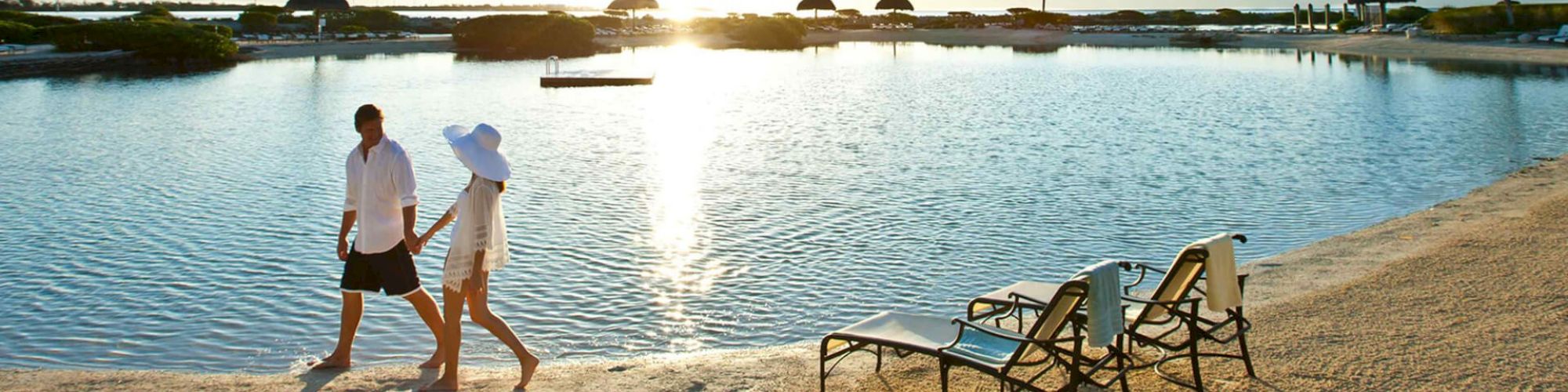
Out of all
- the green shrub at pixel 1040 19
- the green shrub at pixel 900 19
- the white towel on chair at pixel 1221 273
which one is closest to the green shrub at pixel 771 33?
the green shrub at pixel 900 19

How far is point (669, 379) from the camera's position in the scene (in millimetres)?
6633

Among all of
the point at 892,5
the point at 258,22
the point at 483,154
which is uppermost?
the point at 892,5

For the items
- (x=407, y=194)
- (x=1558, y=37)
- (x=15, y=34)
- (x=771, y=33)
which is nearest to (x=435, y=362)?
(x=407, y=194)

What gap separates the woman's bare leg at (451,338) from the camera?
19.9 ft

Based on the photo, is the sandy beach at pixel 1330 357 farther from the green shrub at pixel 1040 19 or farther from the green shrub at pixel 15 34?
the green shrub at pixel 1040 19

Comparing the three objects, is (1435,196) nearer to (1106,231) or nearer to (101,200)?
(1106,231)

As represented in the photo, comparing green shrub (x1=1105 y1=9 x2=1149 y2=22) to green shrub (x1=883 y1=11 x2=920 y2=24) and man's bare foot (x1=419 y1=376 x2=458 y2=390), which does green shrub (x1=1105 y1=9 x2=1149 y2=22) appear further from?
man's bare foot (x1=419 y1=376 x2=458 y2=390)

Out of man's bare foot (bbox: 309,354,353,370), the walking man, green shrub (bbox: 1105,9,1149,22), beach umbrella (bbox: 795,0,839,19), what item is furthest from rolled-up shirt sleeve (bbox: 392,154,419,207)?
green shrub (bbox: 1105,9,1149,22)

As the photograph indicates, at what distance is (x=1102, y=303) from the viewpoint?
528 centimetres

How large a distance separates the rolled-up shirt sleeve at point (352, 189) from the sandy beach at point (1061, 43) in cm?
4126

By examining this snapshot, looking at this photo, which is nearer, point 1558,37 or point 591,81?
point 591,81

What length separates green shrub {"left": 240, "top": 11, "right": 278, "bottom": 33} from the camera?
64.9 meters

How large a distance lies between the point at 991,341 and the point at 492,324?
7.47 ft

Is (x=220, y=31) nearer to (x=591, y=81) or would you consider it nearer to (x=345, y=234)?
(x=591, y=81)
